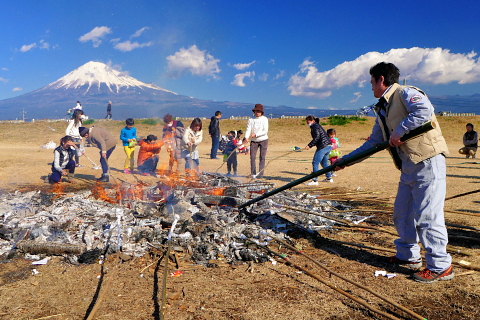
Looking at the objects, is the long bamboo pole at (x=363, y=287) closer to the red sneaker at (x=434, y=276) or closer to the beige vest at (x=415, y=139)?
the red sneaker at (x=434, y=276)

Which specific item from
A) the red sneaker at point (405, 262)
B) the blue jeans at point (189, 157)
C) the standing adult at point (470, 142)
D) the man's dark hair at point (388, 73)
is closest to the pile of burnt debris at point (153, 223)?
the red sneaker at point (405, 262)

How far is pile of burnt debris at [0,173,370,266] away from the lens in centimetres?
452

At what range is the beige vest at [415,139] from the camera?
3.48m

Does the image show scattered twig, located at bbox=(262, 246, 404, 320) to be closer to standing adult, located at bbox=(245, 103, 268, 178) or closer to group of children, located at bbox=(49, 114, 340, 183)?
standing adult, located at bbox=(245, 103, 268, 178)

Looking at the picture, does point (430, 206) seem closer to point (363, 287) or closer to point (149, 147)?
point (363, 287)

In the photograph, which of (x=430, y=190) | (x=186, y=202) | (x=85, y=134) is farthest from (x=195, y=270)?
(x=85, y=134)

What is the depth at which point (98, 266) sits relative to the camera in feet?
13.7

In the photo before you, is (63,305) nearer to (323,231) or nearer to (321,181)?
(323,231)

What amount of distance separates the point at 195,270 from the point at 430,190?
2.90 m

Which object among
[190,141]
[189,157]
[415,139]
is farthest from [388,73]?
[189,157]

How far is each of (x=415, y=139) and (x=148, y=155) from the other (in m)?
9.04

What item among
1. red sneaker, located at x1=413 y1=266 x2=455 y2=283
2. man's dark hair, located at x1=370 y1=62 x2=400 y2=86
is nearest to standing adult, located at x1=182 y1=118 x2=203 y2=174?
man's dark hair, located at x1=370 y1=62 x2=400 y2=86

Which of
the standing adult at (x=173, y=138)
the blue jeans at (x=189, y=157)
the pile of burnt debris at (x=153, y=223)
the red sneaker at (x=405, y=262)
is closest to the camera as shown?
the red sneaker at (x=405, y=262)

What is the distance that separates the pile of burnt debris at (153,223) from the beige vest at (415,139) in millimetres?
2234
